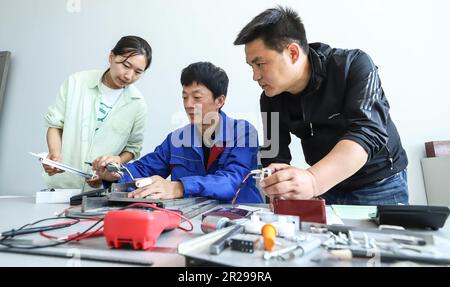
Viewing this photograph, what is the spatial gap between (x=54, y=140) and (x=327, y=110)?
4.11ft

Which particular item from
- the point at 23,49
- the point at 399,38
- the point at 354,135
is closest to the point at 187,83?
the point at 354,135

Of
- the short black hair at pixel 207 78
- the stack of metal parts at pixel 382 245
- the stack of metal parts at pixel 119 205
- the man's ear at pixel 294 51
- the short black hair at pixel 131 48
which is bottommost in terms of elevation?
the stack of metal parts at pixel 382 245

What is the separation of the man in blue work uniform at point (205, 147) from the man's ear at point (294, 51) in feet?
1.25

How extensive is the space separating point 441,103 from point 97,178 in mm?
1739

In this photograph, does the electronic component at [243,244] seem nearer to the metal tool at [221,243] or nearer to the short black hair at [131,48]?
the metal tool at [221,243]

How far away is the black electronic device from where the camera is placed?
52 cm

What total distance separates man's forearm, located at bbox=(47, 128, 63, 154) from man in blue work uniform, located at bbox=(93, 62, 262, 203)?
39 cm

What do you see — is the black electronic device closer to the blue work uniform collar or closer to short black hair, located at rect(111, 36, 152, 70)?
the blue work uniform collar

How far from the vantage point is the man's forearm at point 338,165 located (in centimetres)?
64

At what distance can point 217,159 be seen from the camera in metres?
1.15

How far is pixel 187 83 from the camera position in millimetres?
1197

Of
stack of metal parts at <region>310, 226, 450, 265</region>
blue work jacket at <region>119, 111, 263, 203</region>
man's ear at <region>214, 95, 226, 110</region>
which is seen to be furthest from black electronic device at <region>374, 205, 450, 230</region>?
man's ear at <region>214, 95, 226, 110</region>

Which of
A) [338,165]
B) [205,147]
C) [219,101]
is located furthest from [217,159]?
[338,165]

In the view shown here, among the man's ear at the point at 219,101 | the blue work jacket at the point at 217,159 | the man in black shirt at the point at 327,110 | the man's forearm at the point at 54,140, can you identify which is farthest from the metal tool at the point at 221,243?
the man's forearm at the point at 54,140
